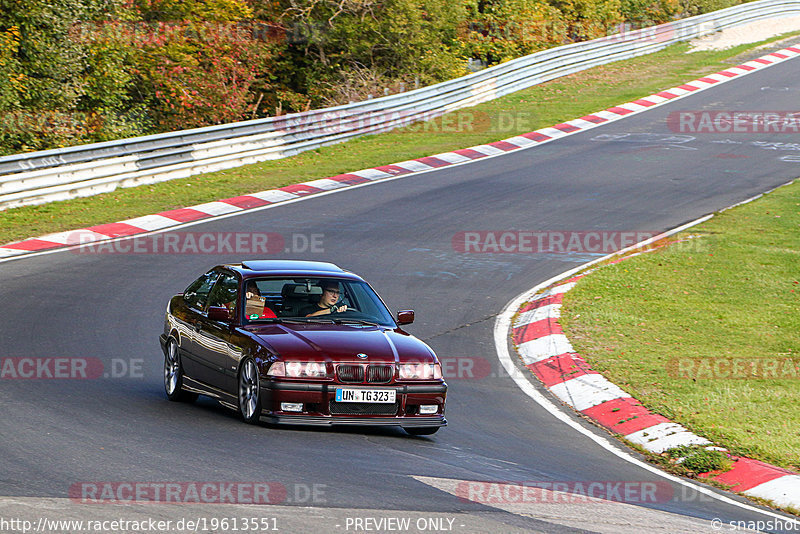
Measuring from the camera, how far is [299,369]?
866 cm

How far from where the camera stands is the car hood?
8.76m

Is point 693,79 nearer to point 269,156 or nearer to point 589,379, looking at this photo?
point 269,156

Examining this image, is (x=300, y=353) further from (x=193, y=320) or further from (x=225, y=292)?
(x=193, y=320)

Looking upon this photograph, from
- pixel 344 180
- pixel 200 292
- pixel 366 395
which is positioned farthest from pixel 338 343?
pixel 344 180

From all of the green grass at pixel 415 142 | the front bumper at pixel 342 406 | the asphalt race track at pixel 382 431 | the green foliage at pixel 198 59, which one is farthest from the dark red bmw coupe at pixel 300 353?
the green foliage at pixel 198 59

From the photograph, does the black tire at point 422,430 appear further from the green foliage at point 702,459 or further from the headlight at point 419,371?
the green foliage at point 702,459

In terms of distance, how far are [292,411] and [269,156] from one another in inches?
688

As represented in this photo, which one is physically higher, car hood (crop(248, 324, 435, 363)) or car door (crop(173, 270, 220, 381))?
car hood (crop(248, 324, 435, 363))

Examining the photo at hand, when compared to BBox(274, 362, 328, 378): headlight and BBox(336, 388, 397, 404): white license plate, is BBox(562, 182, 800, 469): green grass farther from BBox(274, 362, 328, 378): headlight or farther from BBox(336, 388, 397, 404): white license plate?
BBox(274, 362, 328, 378): headlight

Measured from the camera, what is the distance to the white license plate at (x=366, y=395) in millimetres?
8702

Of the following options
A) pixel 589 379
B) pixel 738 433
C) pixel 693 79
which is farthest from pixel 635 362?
pixel 693 79

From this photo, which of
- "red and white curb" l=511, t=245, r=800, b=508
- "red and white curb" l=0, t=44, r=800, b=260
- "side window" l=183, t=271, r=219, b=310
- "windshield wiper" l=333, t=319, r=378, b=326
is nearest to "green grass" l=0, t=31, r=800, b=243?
"red and white curb" l=0, t=44, r=800, b=260

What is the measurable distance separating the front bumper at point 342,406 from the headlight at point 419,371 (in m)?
0.08

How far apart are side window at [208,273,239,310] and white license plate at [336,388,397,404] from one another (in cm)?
169
